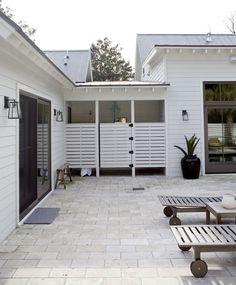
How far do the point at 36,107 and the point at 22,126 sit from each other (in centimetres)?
99

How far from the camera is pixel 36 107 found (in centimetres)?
651

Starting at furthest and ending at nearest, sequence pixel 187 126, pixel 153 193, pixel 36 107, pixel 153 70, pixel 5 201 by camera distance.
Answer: pixel 153 70
pixel 187 126
pixel 153 193
pixel 36 107
pixel 5 201

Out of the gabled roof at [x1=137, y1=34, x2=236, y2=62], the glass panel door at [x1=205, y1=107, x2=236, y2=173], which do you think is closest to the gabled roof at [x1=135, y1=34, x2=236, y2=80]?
the gabled roof at [x1=137, y1=34, x2=236, y2=62]

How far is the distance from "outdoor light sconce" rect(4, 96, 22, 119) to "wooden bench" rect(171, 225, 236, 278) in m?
2.65

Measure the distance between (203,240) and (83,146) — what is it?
7.14 metres

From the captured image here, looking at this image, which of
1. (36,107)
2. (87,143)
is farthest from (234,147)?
(36,107)

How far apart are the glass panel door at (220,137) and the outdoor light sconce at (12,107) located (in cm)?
665

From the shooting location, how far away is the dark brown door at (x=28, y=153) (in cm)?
560

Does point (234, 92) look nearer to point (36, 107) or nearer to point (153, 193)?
point (153, 193)

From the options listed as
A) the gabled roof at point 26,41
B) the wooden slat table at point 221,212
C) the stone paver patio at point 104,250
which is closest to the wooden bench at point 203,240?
the stone paver patio at point 104,250

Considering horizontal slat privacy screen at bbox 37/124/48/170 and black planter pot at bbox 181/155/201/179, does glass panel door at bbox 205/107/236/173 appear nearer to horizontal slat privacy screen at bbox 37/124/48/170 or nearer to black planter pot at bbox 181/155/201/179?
black planter pot at bbox 181/155/201/179

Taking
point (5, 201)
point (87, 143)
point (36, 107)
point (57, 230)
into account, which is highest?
point (36, 107)

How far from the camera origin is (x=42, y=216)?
18.2ft

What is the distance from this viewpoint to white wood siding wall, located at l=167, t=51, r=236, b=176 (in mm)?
9977
